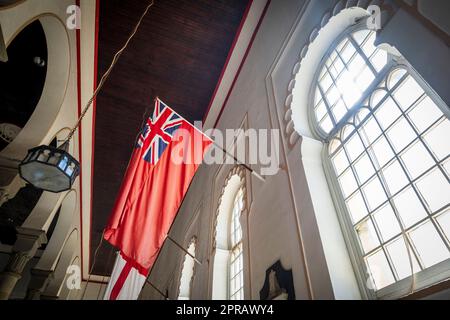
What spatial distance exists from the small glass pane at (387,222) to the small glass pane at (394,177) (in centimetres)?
15

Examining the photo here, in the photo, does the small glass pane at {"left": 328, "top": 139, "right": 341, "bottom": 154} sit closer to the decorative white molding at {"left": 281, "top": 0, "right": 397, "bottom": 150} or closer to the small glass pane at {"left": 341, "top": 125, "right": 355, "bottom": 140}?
the small glass pane at {"left": 341, "top": 125, "right": 355, "bottom": 140}

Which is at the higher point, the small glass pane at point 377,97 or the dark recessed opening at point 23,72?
the dark recessed opening at point 23,72

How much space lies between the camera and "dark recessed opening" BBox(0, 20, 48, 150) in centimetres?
604

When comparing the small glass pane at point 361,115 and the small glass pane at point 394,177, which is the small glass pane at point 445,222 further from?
the small glass pane at point 361,115

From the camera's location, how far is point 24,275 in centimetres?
1282

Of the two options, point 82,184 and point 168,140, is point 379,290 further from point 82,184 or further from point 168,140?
point 82,184

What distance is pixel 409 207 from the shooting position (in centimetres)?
199

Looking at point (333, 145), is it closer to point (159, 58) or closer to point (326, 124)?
point (326, 124)

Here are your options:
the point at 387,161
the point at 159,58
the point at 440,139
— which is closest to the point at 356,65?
the point at 387,161

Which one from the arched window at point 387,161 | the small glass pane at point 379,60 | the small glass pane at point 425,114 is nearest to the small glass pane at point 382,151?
the arched window at point 387,161

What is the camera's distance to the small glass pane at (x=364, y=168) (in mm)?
2453

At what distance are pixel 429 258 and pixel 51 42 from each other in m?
6.38

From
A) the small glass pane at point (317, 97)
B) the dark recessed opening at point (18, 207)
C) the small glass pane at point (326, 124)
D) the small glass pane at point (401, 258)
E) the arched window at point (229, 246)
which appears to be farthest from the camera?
the dark recessed opening at point (18, 207)

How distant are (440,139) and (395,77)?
31.5 inches
